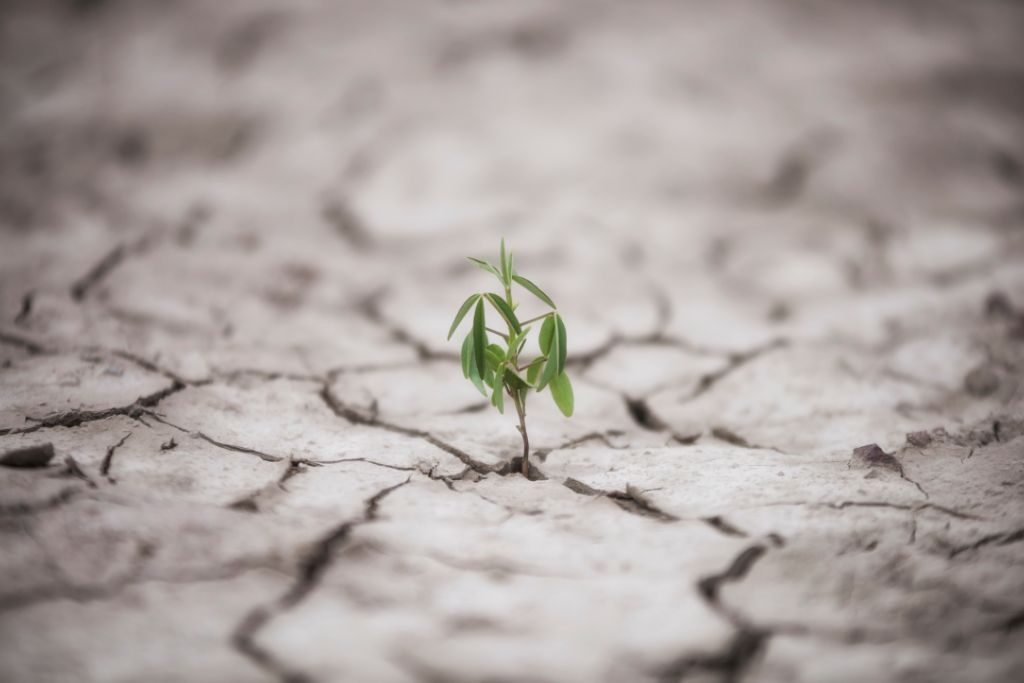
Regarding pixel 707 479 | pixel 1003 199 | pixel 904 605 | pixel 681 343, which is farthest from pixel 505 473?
pixel 1003 199

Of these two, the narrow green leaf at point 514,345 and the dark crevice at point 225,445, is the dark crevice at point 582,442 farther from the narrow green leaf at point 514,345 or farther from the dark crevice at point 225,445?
the dark crevice at point 225,445

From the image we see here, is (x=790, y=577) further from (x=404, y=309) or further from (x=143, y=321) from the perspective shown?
(x=143, y=321)

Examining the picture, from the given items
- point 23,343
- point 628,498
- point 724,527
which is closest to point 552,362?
point 628,498

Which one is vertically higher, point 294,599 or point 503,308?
point 503,308

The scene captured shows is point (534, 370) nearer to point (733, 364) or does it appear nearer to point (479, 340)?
point (479, 340)

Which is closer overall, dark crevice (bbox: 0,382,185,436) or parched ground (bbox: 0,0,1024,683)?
parched ground (bbox: 0,0,1024,683)

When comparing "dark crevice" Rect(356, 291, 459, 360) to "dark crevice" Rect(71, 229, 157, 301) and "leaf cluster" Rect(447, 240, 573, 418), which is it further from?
"dark crevice" Rect(71, 229, 157, 301)

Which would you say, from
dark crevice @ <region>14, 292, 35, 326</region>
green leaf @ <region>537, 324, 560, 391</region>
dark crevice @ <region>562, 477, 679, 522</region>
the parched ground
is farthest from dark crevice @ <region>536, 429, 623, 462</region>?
dark crevice @ <region>14, 292, 35, 326</region>

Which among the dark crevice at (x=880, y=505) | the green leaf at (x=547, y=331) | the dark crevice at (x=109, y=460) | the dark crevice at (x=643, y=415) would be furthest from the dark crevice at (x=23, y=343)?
the dark crevice at (x=880, y=505)
